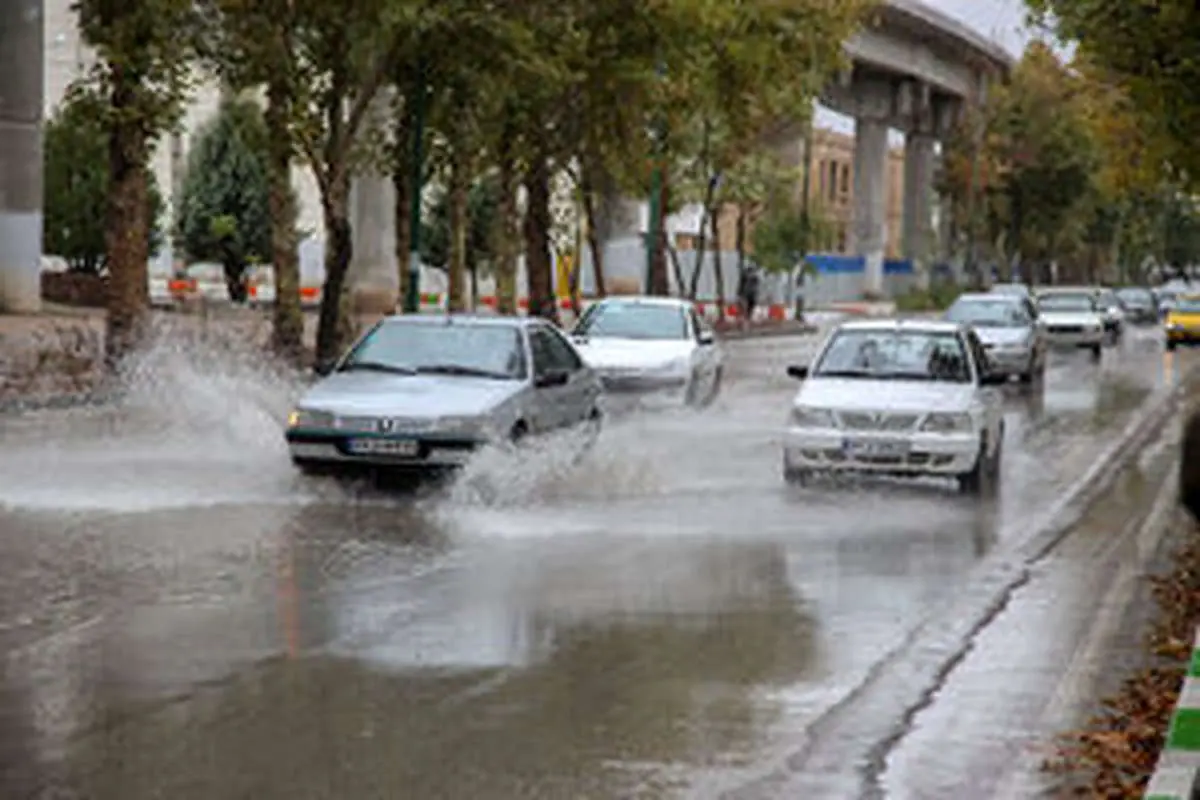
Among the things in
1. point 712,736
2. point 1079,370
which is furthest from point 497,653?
point 1079,370

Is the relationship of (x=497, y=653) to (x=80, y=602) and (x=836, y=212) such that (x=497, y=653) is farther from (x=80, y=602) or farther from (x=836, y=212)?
(x=836, y=212)

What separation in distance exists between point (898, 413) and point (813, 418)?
0.71m

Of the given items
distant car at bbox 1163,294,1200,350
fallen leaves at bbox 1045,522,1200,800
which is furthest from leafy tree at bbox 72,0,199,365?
distant car at bbox 1163,294,1200,350

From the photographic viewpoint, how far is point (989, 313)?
129 ft

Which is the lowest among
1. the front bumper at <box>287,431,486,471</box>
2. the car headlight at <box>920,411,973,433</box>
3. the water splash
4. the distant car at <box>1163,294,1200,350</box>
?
the water splash

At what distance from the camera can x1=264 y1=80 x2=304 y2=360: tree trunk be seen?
1236 inches

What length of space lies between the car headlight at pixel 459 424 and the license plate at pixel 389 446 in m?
0.24

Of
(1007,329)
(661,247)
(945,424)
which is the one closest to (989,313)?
(1007,329)

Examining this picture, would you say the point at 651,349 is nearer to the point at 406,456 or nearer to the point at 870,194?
the point at 406,456

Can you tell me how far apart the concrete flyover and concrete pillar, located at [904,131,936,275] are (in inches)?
1.7

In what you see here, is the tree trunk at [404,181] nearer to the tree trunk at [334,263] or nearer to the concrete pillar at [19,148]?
the tree trunk at [334,263]

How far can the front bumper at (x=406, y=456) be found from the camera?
55.2 ft

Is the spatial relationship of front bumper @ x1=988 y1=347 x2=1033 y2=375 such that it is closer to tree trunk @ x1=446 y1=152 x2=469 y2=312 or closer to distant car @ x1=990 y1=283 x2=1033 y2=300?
distant car @ x1=990 y1=283 x2=1033 y2=300

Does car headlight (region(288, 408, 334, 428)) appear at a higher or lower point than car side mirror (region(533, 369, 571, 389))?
lower
